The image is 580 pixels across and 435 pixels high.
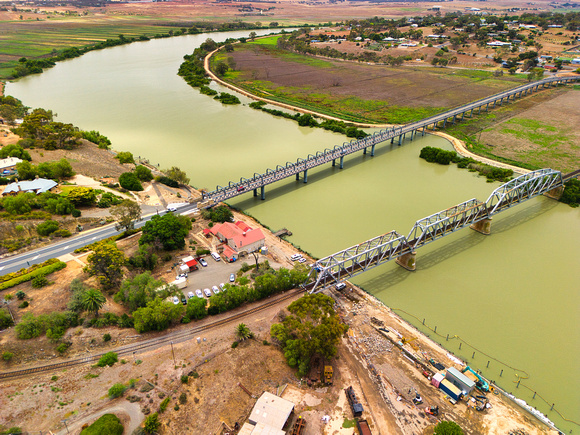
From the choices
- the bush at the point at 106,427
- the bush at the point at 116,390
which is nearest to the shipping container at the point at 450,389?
the bush at the point at 106,427

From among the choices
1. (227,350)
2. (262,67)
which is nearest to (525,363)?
(227,350)

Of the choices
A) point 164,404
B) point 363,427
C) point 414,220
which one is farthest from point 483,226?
point 164,404

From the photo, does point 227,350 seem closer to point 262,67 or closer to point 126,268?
point 126,268

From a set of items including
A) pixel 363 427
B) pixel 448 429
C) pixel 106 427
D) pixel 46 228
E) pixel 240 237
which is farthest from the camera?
pixel 46 228

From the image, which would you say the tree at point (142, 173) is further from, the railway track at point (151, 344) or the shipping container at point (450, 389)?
the shipping container at point (450, 389)

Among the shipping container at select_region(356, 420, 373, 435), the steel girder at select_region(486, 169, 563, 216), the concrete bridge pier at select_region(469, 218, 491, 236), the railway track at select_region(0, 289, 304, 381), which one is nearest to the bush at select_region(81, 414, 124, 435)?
the railway track at select_region(0, 289, 304, 381)

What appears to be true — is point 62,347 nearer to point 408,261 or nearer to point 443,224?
point 408,261
